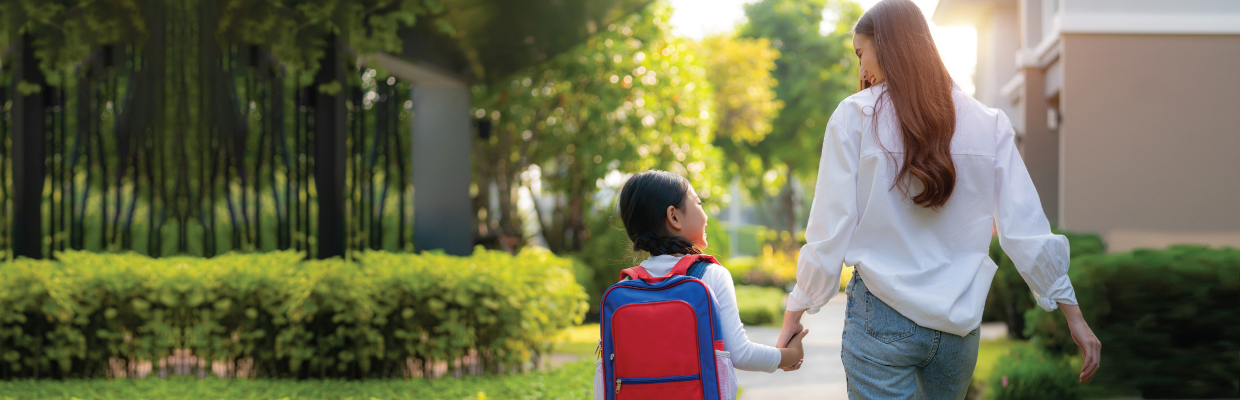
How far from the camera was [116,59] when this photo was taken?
5930 millimetres

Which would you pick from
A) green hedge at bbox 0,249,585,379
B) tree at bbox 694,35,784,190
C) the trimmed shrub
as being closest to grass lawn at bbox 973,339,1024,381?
the trimmed shrub

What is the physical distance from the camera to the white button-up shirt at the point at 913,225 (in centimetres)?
203

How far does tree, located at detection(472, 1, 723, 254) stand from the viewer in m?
10.5

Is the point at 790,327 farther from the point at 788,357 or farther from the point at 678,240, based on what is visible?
the point at 678,240

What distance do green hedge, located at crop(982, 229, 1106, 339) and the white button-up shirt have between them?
4.78 meters

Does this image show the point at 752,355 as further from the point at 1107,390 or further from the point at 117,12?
the point at 117,12

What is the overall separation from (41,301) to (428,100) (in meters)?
3.70

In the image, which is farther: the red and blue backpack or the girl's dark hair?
the girl's dark hair

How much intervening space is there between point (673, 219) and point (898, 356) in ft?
2.13

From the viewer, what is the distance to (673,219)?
220 cm

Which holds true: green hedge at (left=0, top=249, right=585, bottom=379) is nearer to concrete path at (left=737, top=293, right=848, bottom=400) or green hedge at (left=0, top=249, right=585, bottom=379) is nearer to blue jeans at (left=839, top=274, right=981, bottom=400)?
concrete path at (left=737, top=293, right=848, bottom=400)

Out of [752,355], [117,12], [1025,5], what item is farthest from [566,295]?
[1025,5]

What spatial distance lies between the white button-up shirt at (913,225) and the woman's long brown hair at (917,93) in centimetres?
3

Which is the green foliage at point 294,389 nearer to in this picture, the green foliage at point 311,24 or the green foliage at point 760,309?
the green foliage at point 311,24
